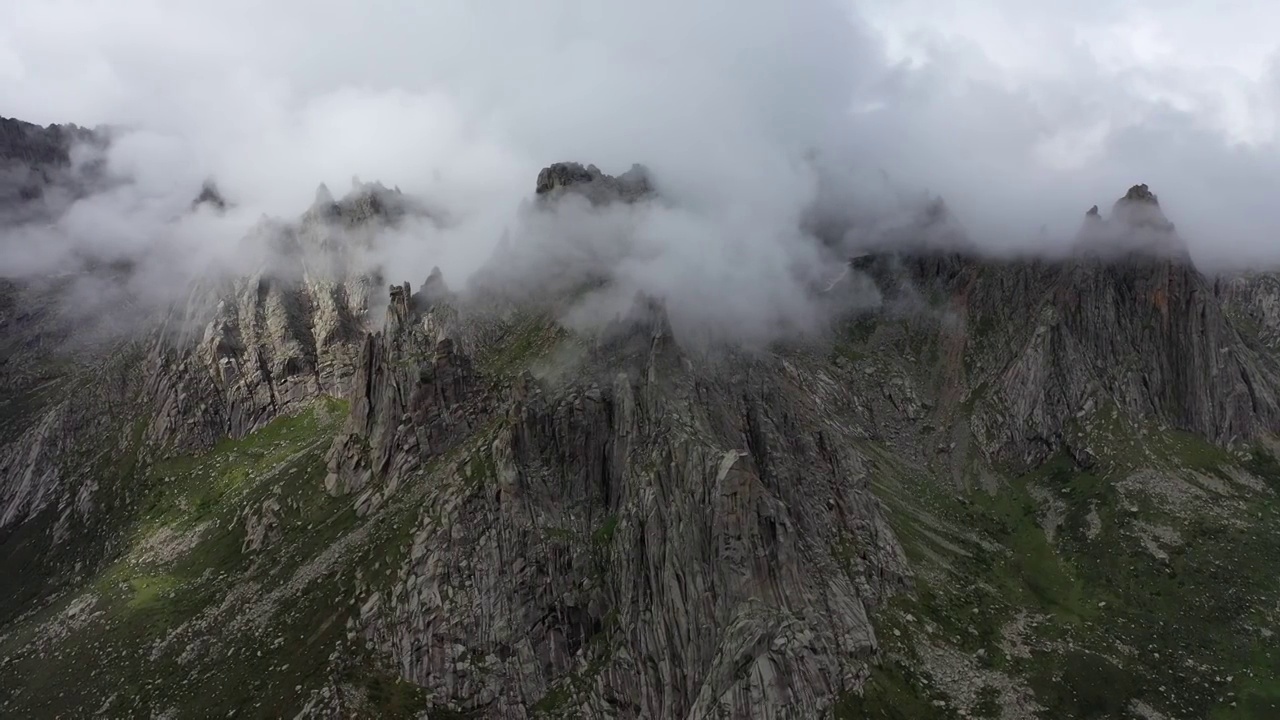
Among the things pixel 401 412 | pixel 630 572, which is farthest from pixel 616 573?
pixel 401 412

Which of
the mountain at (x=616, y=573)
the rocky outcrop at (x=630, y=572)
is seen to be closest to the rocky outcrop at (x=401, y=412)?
the mountain at (x=616, y=573)

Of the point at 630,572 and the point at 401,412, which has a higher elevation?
the point at 401,412

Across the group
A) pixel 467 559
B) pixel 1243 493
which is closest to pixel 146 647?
pixel 467 559

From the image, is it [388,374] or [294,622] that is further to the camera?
[388,374]

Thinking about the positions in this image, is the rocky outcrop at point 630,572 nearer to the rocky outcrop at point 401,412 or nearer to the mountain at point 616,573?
the mountain at point 616,573

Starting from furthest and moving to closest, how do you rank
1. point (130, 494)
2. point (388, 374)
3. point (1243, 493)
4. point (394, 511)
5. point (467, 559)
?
point (130, 494), point (1243, 493), point (388, 374), point (394, 511), point (467, 559)

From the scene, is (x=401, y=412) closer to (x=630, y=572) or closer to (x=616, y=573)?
(x=616, y=573)

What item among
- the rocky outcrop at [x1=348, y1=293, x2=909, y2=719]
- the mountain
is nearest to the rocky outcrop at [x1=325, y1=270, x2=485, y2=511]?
the mountain

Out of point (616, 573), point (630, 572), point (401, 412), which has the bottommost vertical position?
point (616, 573)

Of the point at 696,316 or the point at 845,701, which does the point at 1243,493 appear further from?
the point at 696,316

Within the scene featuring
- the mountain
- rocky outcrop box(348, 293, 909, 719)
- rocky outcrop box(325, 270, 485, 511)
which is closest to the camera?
rocky outcrop box(348, 293, 909, 719)

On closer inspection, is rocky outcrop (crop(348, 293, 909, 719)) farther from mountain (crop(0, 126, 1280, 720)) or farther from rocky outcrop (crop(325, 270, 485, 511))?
rocky outcrop (crop(325, 270, 485, 511))
